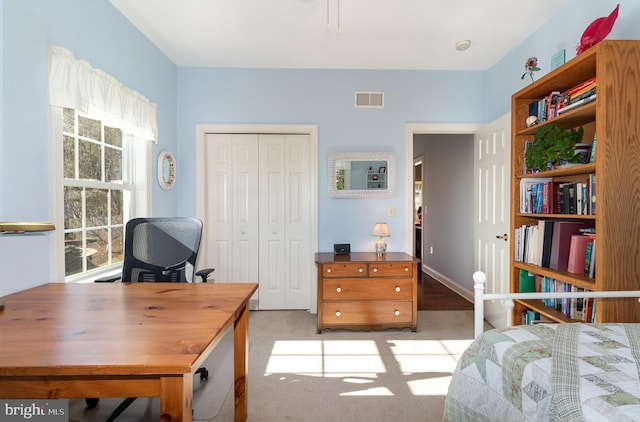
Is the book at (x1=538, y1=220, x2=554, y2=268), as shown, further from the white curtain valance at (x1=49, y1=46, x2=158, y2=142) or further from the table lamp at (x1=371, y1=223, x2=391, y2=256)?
the white curtain valance at (x1=49, y1=46, x2=158, y2=142)

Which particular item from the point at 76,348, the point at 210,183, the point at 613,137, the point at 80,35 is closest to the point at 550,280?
the point at 613,137

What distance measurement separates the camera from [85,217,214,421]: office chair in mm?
2076

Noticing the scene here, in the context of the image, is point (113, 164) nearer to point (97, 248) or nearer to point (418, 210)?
point (97, 248)

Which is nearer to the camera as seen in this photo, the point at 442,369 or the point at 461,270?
the point at 442,369

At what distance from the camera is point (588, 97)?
1.86 metres

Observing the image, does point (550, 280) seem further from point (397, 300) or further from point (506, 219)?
point (397, 300)

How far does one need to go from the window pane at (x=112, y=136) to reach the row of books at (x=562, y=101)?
10.5ft

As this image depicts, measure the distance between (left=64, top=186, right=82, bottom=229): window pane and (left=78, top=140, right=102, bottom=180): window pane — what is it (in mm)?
132

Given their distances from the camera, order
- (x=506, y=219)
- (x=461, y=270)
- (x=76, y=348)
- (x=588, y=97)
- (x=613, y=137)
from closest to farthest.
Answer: (x=76, y=348) < (x=613, y=137) < (x=588, y=97) < (x=506, y=219) < (x=461, y=270)

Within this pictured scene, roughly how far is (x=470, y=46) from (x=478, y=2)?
0.68 meters

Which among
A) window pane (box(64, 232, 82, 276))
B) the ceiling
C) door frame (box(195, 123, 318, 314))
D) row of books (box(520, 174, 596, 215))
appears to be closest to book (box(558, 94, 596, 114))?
row of books (box(520, 174, 596, 215))

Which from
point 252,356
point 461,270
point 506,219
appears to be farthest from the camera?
point 461,270

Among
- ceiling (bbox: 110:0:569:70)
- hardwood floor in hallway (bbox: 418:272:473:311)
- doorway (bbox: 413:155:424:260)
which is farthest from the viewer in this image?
doorway (bbox: 413:155:424:260)

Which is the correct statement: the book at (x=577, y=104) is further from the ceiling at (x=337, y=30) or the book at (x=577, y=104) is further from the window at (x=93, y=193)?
the window at (x=93, y=193)
